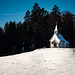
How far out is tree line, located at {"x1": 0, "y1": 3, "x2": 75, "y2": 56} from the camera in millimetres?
44688

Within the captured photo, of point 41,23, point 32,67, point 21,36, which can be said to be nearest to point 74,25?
point 41,23

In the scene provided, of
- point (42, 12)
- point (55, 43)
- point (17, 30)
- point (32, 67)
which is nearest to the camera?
point (32, 67)

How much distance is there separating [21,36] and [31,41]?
19.8 ft

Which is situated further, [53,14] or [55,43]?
[53,14]

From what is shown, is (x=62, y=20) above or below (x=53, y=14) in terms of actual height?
below

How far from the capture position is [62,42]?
39.2 meters

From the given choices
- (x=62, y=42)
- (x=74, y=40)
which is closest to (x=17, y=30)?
(x=62, y=42)

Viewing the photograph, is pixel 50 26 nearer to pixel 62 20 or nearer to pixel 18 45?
pixel 62 20

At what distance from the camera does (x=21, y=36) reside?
159 ft

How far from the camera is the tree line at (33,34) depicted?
4469 centimetres

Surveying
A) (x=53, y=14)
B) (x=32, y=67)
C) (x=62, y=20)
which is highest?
(x=53, y=14)

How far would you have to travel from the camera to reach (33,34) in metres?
54.6

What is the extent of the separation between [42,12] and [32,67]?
65903mm

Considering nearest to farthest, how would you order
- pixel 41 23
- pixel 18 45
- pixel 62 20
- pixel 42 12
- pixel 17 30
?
1. pixel 18 45
2. pixel 17 30
3. pixel 41 23
4. pixel 62 20
5. pixel 42 12
